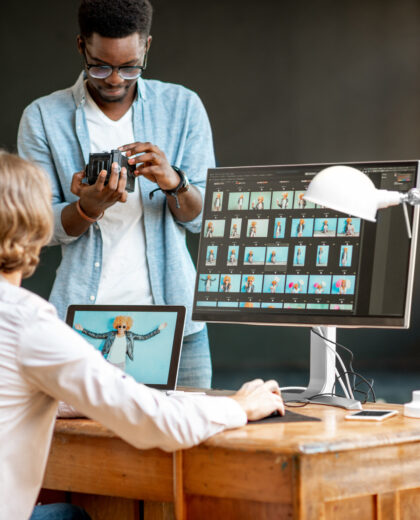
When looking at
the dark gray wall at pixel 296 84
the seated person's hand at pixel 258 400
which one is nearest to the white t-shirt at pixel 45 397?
the seated person's hand at pixel 258 400

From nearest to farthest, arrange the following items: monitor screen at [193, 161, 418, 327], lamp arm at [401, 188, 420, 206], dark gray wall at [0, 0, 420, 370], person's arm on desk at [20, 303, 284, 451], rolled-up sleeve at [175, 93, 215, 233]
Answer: person's arm on desk at [20, 303, 284, 451], lamp arm at [401, 188, 420, 206], monitor screen at [193, 161, 418, 327], rolled-up sleeve at [175, 93, 215, 233], dark gray wall at [0, 0, 420, 370]

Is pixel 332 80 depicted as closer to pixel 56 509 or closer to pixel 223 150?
pixel 223 150

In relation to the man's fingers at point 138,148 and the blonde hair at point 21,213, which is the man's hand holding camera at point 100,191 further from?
the blonde hair at point 21,213

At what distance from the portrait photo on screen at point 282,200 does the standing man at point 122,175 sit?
262 millimetres

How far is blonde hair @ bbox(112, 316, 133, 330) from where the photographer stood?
5.44 ft

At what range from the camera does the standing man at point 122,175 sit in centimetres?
187

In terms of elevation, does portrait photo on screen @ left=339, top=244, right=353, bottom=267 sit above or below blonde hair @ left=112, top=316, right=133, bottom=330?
above

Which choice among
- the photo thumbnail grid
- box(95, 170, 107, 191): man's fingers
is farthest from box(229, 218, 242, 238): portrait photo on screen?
box(95, 170, 107, 191): man's fingers

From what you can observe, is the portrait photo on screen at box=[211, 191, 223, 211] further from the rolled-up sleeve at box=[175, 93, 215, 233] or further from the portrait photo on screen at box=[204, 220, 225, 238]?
the rolled-up sleeve at box=[175, 93, 215, 233]

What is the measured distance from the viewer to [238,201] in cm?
176

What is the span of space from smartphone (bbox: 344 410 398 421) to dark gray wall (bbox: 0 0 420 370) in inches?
93.6

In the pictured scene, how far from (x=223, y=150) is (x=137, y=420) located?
291 centimetres

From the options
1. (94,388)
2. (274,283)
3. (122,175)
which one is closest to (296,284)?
(274,283)

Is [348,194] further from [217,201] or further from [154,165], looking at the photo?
[154,165]
